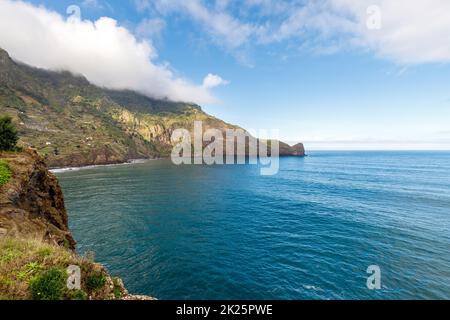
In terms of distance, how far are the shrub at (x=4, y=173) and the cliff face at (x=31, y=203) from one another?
1.15 ft

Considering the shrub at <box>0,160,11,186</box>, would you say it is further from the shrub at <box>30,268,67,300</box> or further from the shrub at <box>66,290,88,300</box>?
the shrub at <box>66,290,88,300</box>

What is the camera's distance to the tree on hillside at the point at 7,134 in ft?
71.1

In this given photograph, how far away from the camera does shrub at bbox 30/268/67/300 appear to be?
805 centimetres

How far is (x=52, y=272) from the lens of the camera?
344 inches

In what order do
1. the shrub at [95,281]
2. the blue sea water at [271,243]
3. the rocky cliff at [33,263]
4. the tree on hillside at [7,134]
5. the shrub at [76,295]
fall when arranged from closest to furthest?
the rocky cliff at [33,263]
the shrub at [76,295]
the shrub at [95,281]
the blue sea water at [271,243]
the tree on hillside at [7,134]

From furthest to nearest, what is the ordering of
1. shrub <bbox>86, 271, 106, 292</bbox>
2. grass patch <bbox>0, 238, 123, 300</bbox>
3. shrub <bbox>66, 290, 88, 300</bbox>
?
shrub <bbox>86, 271, 106, 292</bbox>, shrub <bbox>66, 290, 88, 300</bbox>, grass patch <bbox>0, 238, 123, 300</bbox>

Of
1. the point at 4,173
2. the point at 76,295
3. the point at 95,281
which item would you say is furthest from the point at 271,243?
the point at 4,173

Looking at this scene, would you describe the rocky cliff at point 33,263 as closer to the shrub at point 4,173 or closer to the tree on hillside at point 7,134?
the shrub at point 4,173

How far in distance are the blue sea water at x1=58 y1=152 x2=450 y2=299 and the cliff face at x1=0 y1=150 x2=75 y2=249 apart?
6.16 metres

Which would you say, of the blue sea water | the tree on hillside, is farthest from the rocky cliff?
the blue sea water

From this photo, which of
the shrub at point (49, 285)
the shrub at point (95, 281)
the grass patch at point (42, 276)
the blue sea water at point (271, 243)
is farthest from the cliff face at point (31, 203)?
the shrub at point (49, 285)

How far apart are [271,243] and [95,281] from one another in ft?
71.8
